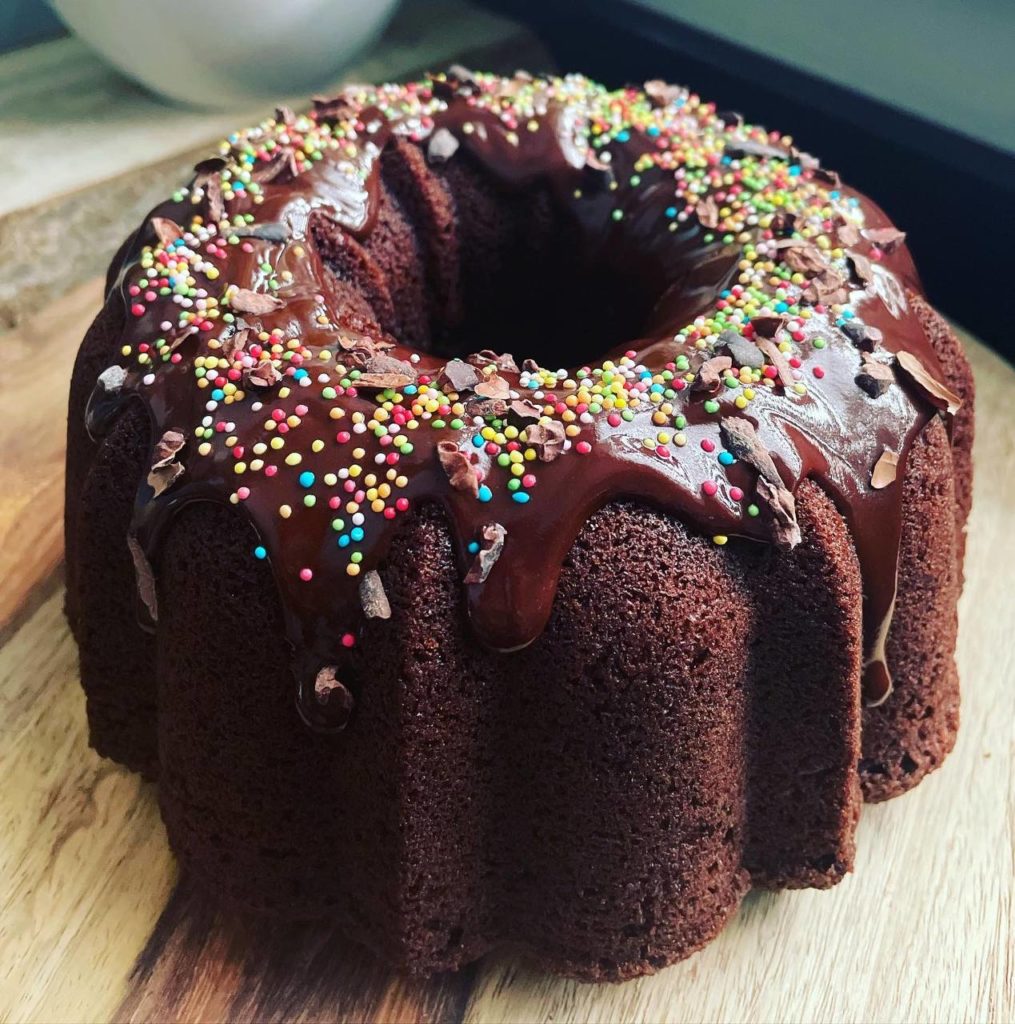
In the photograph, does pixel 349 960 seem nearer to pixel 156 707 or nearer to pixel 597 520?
pixel 156 707

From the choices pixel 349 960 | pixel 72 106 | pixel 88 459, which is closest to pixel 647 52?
pixel 72 106

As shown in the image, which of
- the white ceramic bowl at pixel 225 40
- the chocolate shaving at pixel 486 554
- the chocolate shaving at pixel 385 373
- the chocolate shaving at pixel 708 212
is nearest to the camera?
the chocolate shaving at pixel 486 554

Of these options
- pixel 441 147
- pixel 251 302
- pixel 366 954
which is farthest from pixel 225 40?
pixel 366 954

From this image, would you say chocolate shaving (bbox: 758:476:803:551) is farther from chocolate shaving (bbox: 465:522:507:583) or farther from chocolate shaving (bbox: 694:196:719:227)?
chocolate shaving (bbox: 694:196:719:227)

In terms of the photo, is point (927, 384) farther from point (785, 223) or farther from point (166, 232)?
point (166, 232)

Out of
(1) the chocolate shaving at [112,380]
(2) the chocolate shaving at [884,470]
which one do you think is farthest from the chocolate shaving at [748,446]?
(1) the chocolate shaving at [112,380]

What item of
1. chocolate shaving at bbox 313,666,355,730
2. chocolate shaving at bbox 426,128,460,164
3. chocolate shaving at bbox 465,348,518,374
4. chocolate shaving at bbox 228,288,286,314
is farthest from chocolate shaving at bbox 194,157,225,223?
chocolate shaving at bbox 313,666,355,730

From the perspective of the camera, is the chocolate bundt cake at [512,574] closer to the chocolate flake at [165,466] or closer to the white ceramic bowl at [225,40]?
the chocolate flake at [165,466]
